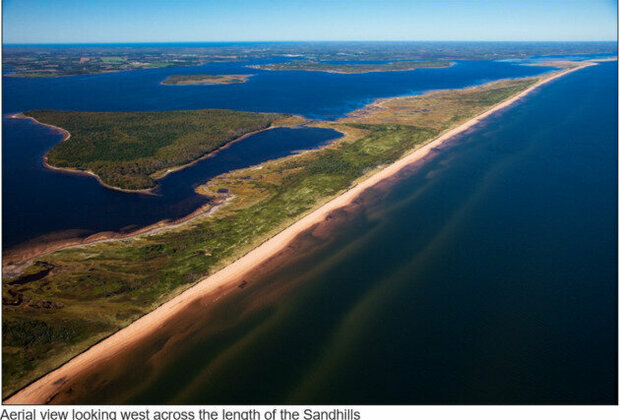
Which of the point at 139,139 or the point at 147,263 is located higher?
the point at 139,139

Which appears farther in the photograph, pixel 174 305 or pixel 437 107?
pixel 437 107

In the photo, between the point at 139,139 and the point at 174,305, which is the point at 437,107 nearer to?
the point at 139,139

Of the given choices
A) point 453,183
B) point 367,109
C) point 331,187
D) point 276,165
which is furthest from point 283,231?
point 367,109

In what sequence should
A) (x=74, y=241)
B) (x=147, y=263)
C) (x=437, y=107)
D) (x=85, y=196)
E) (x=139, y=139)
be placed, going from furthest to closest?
(x=437, y=107)
(x=139, y=139)
(x=85, y=196)
(x=74, y=241)
(x=147, y=263)

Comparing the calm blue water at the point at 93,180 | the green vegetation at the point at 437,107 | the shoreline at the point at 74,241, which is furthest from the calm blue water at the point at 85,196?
the green vegetation at the point at 437,107

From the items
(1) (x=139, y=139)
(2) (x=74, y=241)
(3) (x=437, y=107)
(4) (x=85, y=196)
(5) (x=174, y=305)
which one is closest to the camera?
(5) (x=174, y=305)

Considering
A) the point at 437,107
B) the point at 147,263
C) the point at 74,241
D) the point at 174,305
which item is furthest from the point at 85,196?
the point at 437,107

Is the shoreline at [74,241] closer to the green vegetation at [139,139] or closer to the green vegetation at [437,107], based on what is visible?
the green vegetation at [139,139]
